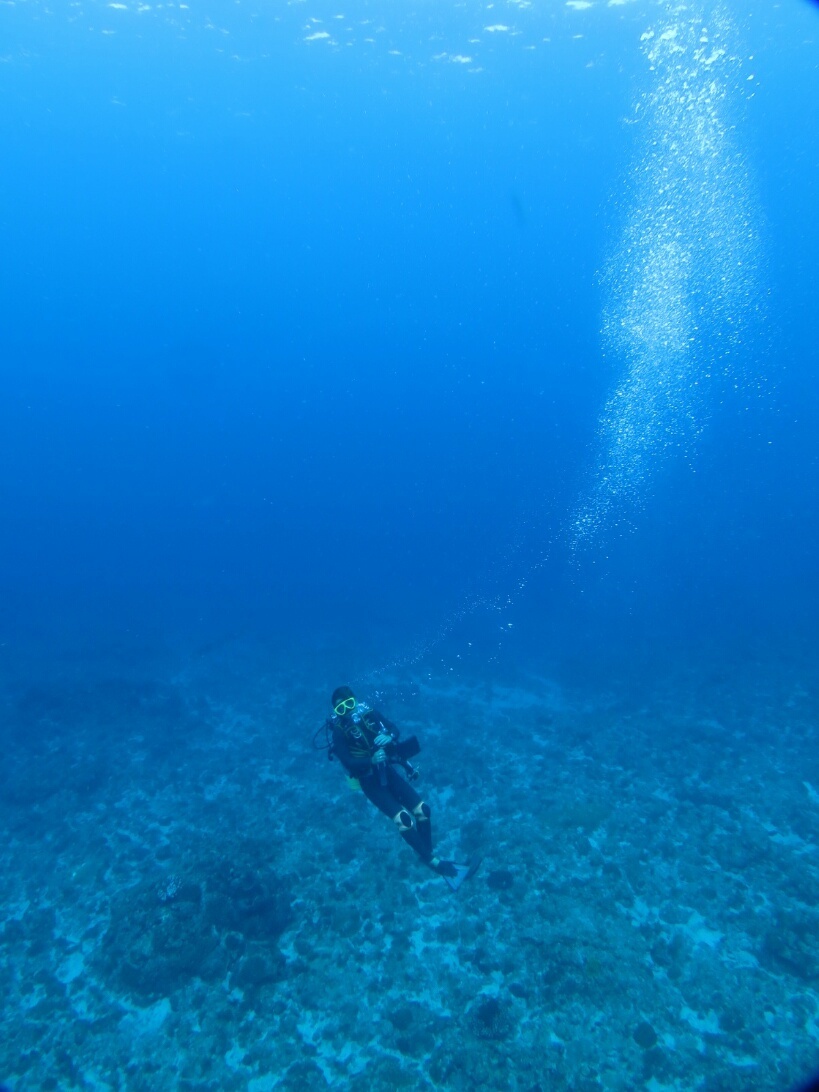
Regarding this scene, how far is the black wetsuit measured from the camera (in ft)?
33.9

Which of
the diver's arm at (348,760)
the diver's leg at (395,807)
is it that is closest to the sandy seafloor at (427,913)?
the diver's leg at (395,807)

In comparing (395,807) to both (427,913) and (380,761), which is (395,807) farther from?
(427,913)

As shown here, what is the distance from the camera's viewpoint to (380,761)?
10.2 m

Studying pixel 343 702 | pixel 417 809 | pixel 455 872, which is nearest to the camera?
pixel 343 702

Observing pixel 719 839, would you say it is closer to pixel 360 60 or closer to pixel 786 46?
pixel 360 60

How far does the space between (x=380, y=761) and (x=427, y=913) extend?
5358 mm

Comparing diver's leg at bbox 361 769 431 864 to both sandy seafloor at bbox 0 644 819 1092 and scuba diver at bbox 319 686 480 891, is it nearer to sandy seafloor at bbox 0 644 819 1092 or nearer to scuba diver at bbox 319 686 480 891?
scuba diver at bbox 319 686 480 891

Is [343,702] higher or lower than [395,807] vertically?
higher

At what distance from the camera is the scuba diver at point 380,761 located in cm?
1028

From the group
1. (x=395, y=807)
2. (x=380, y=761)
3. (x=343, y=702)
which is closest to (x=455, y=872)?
(x=395, y=807)

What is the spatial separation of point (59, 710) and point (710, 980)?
2334 cm

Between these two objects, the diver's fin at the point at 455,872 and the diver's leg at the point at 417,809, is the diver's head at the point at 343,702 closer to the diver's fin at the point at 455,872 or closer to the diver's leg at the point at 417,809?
the diver's leg at the point at 417,809

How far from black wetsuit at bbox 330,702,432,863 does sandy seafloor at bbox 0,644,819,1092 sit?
11.3 feet

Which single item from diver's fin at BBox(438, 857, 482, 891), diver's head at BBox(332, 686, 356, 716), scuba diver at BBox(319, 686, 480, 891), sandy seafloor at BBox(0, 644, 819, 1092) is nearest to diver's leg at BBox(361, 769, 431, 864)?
scuba diver at BBox(319, 686, 480, 891)
